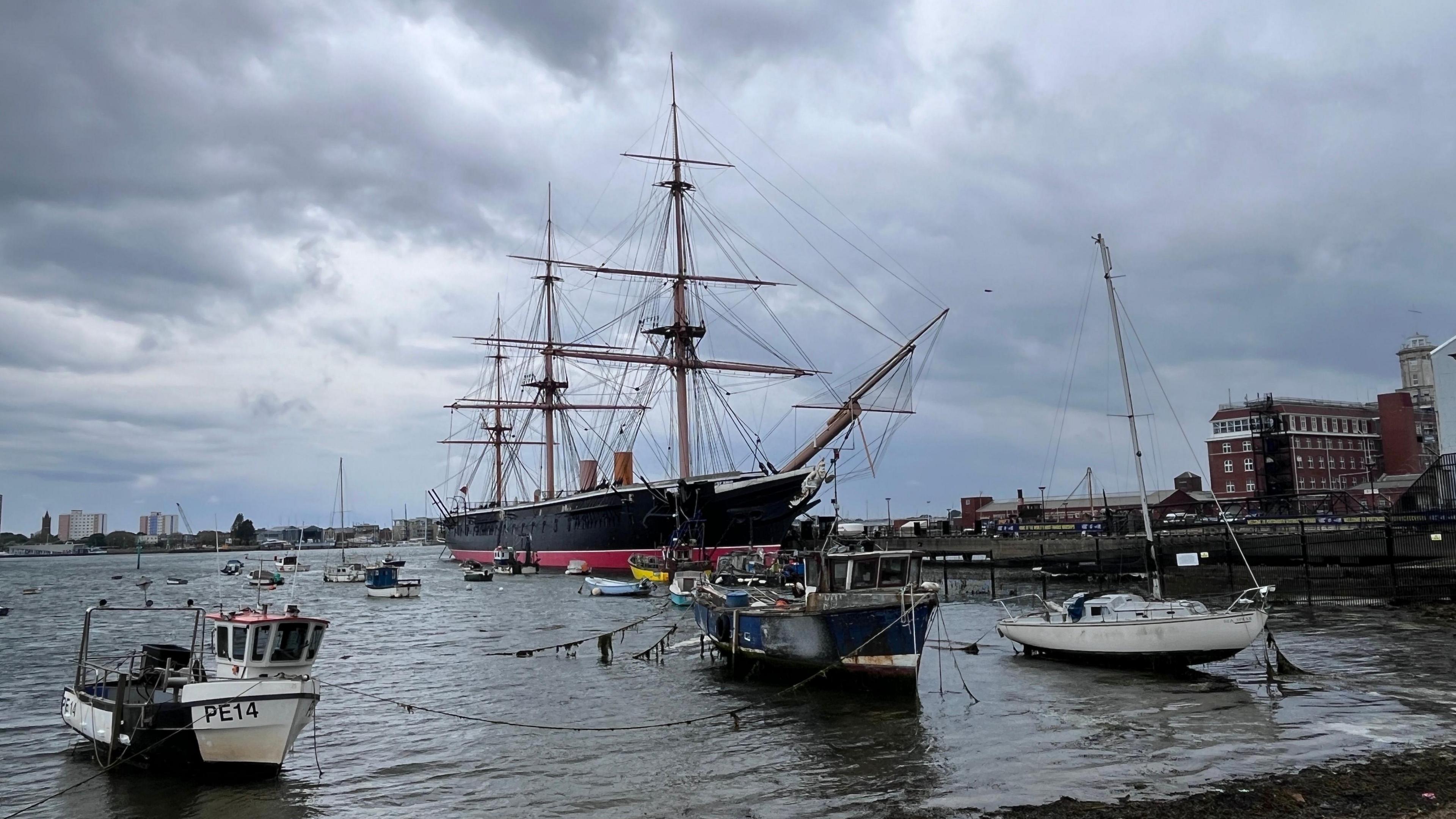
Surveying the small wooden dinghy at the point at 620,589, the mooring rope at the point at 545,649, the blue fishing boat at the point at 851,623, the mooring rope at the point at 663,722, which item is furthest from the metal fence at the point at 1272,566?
the small wooden dinghy at the point at 620,589

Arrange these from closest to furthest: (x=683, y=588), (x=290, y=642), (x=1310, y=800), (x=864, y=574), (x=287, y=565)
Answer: (x=1310, y=800)
(x=290, y=642)
(x=864, y=574)
(x=683, y=588)
(x=287, y=565)

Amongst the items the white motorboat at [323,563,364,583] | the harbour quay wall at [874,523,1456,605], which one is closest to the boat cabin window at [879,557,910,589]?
the harbour quay wall at [874,523,1456,605]

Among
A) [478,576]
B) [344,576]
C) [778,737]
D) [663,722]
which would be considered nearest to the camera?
[778,737]

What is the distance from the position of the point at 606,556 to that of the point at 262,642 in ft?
207

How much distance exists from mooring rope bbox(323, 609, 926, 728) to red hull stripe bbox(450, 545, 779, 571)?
41082 mm

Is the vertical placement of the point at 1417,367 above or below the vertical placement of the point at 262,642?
above

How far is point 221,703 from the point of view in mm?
16844

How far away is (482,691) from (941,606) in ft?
96.9

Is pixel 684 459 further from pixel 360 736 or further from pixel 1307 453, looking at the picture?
pixel 1307 453

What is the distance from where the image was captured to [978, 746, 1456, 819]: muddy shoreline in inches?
492

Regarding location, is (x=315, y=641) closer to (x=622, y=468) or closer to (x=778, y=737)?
(x=778, y=737)

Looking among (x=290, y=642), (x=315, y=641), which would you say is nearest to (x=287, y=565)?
(x=315, y=641)

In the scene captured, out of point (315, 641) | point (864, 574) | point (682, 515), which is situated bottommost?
point (315, 641)

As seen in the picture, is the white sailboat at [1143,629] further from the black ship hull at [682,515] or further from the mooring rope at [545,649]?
the black ship hull at [682,515]
